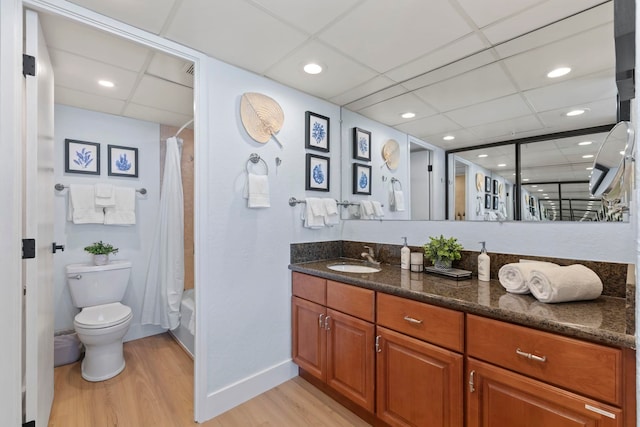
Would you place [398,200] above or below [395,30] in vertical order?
below

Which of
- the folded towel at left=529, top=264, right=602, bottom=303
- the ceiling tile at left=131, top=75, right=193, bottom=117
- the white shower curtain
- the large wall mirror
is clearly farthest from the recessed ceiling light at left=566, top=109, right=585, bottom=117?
the white shower curtain

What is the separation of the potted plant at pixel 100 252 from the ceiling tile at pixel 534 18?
125 inches

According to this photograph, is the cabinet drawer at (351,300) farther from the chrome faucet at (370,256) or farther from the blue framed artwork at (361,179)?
the blue framed artwork at (361,179)

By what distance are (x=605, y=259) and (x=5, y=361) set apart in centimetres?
265

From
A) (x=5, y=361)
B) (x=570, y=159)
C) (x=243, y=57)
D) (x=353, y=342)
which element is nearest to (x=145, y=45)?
(x=243, y=57)

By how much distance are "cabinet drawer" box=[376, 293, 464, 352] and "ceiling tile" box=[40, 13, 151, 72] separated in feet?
6.51

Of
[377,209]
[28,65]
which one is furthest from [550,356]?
[28,65]

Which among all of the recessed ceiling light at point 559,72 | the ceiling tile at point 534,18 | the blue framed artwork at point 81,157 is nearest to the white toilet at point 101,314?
the blue framed artwork at point 81,157

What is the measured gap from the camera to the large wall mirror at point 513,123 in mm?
1477

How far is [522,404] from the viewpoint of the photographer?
44.8 inches

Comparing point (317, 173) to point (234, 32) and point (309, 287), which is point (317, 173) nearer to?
point (309, 287)

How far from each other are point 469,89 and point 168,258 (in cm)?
278

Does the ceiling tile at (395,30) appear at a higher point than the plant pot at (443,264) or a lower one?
higher

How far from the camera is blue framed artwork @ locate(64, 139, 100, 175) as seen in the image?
102 inches
